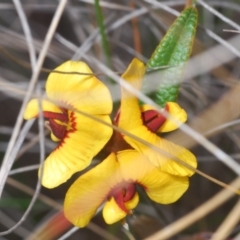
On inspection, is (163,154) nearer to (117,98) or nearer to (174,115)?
(174,115)

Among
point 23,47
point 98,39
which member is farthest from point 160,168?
point 23,47

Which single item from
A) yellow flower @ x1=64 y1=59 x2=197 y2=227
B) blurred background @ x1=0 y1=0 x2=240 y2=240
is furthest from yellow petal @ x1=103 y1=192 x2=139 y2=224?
blurred background @ x1=0 y1=0 x2=240 y2=240

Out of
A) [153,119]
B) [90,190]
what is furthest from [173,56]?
[90,190]

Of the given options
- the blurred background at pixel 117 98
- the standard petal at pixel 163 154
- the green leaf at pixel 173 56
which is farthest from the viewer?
the blurred background at pixel 117 98

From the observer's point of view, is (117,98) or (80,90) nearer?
(80,90)

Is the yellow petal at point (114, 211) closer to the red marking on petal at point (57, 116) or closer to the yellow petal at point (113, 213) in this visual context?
the yellow petal at point (113, 213)

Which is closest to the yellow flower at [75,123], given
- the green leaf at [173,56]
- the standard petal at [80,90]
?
the standard petal at [80,90]

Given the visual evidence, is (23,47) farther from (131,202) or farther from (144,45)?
(131,202)

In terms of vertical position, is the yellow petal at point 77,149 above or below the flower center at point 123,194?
above
